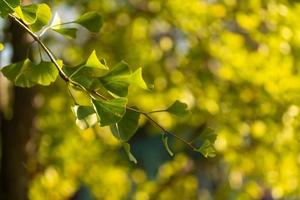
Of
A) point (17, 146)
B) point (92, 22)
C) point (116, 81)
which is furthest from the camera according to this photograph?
point (17, 146)

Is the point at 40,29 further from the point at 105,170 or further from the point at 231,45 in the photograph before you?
the point at 105,170

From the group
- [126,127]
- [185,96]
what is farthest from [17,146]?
[126,127]

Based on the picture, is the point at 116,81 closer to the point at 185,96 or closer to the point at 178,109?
the point at 178,109

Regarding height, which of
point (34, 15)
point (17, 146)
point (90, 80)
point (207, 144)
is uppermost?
point (34, 15)

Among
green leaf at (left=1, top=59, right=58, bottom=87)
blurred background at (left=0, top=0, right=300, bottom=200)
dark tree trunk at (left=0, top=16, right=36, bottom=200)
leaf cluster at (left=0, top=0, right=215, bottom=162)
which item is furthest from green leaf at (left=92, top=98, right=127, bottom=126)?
dark tree trunk at (left=0, top=16, right=36, bottom=200)

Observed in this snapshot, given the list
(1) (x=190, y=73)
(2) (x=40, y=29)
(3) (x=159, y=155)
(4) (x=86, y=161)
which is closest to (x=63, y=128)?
(4) (x=86, y=161)

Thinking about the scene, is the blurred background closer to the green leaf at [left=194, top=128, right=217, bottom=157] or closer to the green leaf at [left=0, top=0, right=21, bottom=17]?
the green leaf at [left=194, top=128, right=217, bottom=157]
